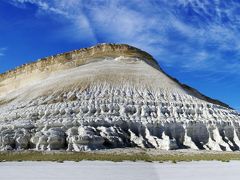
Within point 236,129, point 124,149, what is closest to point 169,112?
point 236,129

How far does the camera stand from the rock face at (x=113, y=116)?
169 feet

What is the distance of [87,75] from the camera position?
7412 centimetres

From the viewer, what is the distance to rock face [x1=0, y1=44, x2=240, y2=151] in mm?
51469

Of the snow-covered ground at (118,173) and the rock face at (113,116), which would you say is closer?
the snow-covered ground at (118,173)

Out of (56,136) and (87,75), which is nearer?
(56,136)

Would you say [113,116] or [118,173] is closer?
[118,173]

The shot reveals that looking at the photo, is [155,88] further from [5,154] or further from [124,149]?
[5,154]

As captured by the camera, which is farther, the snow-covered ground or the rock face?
Answer: the rock face

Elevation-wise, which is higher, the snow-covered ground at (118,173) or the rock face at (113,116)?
the rock face at (113,116)

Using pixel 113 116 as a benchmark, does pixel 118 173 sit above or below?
below

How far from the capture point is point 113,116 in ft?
187

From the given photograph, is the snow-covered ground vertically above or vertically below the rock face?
below

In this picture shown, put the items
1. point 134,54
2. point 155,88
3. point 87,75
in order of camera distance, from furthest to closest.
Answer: point 134,54
point 87,75
point 155,88

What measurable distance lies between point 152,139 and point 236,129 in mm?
12330
